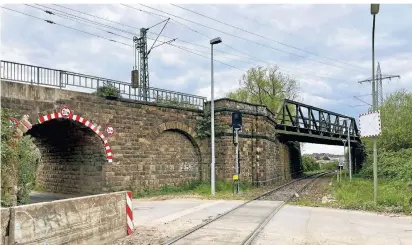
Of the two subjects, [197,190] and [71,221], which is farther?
[197,190]

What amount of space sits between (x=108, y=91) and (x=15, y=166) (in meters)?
6.75

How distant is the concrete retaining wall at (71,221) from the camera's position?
5.94 metres

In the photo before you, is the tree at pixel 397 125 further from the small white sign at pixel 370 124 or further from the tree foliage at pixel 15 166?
the tree foliage at pixel 15 166

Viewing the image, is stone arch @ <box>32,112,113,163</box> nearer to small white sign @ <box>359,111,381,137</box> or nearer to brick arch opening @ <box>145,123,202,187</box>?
brick arch opening @ <box>145,123,202,187</box>

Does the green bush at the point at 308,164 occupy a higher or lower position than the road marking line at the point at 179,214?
lower

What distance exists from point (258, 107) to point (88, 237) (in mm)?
18619

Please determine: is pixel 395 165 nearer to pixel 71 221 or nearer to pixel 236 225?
pixel 236 225

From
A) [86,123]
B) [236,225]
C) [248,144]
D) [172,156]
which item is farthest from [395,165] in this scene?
[86,123]

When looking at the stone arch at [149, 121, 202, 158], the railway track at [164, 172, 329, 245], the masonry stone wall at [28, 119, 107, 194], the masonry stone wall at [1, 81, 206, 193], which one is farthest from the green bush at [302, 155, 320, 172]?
→ the railway track at [164, 172, 329, 245]

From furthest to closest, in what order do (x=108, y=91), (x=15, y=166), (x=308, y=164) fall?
(x=308, y=164)
(x=108, y=91)
(x=15, y=166)

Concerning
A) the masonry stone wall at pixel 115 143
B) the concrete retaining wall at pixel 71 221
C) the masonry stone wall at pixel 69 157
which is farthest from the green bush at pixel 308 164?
the concrete retaining wall at pixel 71 221

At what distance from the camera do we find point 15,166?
38.5 feet

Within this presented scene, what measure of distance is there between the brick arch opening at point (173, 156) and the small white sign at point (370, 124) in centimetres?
1025

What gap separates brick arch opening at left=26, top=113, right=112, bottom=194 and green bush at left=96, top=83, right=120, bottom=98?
5.10 ft
